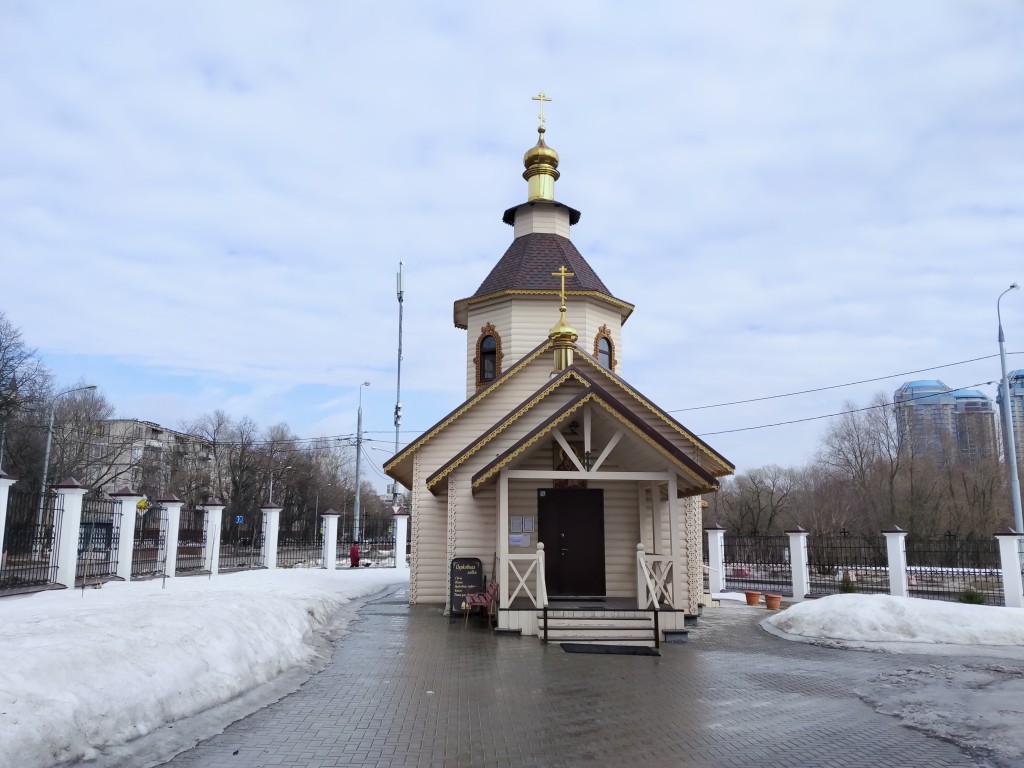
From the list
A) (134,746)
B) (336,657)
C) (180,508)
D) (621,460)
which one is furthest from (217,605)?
(180,508)

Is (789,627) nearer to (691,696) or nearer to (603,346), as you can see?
(691,696)

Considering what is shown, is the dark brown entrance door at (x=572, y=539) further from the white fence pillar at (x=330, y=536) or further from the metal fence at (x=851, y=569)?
the white fence pillar at (x=330, y=536)

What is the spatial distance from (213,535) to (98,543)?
318cm

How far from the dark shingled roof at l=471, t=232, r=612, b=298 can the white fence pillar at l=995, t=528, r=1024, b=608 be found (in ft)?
33.8

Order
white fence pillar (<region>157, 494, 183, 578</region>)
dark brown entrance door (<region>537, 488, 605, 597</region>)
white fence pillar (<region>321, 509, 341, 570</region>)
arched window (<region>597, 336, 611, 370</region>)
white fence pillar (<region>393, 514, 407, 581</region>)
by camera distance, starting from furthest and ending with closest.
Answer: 1. white fence pillar (<region>393, 514, 407, 581</region>)
2. white fence pillar (<region>321, 509, 341, 570</region>)
3. arched window (<region>597, 336, 611, 370</region>)
4. white fence pillar (<region>157, 494, 183, 578</region>)
5. dark brown entrance door (<region>537, 488, 605, 597</region>)

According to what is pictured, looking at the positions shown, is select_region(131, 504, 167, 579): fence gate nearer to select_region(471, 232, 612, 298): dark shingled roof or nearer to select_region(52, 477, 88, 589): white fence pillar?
select_region(52, 477, 88, 589): white fence pillar

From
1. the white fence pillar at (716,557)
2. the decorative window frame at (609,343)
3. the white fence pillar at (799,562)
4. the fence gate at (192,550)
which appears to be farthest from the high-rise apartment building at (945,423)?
the fence gate at (192,550)

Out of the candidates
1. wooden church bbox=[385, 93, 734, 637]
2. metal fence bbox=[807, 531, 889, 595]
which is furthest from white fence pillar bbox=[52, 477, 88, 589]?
metal fence bbox=[807, 531, 889, 595]

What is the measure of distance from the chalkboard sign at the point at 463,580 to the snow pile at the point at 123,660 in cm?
296

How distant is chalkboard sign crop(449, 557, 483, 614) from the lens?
13898 millimetres

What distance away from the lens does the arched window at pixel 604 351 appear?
60.7 ft

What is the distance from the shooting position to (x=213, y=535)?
1944 cm

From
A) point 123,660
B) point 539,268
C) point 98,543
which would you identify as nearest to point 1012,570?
point 539,268

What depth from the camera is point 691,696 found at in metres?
7.80
